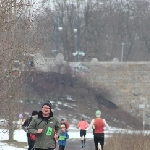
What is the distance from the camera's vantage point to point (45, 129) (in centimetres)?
1444

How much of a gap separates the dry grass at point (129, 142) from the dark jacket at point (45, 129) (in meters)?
6.08

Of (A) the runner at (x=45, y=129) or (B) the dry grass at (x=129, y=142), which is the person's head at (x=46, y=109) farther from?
(B) the dry grass at (x=129, y=142)

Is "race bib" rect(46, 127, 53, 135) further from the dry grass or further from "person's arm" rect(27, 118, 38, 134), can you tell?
A: the dry grass

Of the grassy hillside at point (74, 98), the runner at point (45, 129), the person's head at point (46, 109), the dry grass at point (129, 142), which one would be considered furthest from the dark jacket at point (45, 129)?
the grassy hillside at point (74, 98)

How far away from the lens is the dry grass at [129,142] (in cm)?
2052

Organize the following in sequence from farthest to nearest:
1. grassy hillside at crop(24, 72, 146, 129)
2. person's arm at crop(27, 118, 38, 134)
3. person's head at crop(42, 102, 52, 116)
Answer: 1. grassy hillside at crop(24, 72, 146, 129)
2. person's arm at crop(27, 118, 38, 134)
3. person's head at crop(42, 102, 52, 116)

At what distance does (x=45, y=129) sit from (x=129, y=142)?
7.99 meters

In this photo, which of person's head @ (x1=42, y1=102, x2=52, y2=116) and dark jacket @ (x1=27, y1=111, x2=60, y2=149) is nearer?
person's head @ (x1=42, y1=102, x2=52, y2=116)

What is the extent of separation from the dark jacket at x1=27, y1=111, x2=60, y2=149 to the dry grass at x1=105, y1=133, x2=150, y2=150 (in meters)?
6.08

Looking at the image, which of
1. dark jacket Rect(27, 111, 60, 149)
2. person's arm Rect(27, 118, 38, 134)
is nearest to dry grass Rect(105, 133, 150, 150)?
dark jacket Rect(27, 111, 60, 149)

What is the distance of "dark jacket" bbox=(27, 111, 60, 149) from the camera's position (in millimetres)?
14430

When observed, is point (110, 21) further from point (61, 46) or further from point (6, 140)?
point (6, 140)

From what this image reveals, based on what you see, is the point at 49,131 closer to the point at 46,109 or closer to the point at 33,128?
the point at 33,128

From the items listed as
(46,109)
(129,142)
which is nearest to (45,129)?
(46,109)
